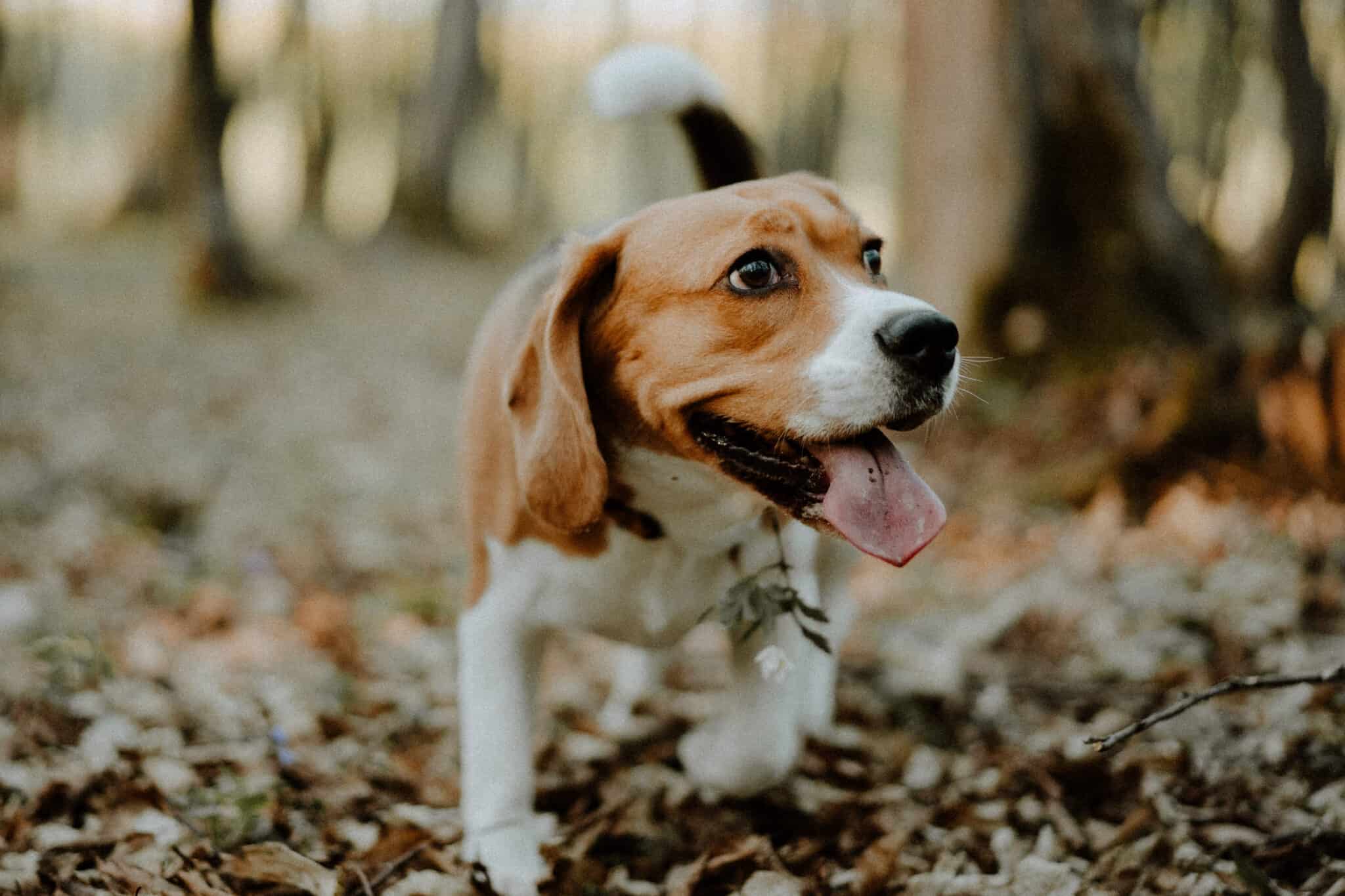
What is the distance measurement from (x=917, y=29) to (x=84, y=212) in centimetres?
1629

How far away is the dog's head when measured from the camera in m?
2.27

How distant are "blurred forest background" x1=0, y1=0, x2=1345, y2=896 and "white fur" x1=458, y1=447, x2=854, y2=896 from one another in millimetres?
158

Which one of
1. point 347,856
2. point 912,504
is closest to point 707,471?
point 912,504

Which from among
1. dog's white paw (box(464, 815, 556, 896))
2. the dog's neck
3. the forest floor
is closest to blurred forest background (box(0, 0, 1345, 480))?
the forest floor

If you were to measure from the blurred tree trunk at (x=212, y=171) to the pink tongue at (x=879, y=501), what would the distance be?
27.6ft

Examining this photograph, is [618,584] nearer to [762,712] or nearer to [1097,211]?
[762,712]

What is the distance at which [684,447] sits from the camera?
2471mm

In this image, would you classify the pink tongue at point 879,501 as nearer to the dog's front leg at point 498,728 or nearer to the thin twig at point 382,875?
the dog's front leg at point 498,728

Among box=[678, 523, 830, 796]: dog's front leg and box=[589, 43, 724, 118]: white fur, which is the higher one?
box=[589, 43, 724, 118]: white fur

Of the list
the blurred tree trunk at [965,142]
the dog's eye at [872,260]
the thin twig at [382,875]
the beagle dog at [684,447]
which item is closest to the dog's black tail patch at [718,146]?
the beagle dog at [684,447]

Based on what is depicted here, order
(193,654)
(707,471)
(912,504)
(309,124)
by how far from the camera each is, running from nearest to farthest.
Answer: (912,504) < (707,471) < (193,654) < (309,124)

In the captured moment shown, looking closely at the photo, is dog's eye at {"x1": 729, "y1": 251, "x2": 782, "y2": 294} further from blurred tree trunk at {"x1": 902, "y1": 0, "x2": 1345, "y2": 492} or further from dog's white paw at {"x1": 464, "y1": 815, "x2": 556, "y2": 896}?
blurred tree trunk at {"x1": 902, "y1": 0, "x2": 1345, "y2": 492}

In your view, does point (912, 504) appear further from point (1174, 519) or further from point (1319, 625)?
point (1174, 519)

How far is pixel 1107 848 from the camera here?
2.66 m
